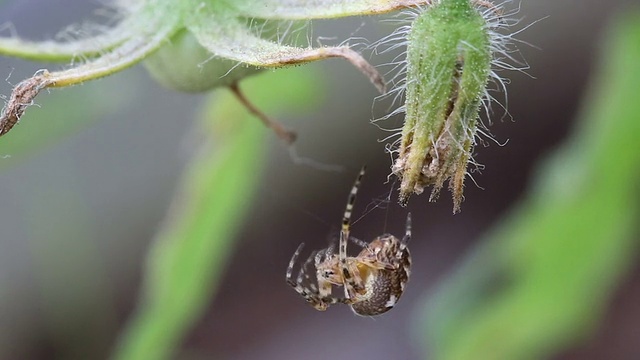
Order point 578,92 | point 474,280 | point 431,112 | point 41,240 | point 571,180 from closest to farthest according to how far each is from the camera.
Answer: point 431,112 < point 571,180 < point 474,280 < point 41,240 < point 578,92

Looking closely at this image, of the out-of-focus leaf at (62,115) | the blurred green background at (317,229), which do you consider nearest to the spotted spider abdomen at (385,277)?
the blurred green background at (317,229)

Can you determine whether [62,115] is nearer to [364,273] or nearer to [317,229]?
[364,273]

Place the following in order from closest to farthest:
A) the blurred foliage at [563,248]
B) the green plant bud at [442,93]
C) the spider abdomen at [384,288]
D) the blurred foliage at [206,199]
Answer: the green plant bud at [442,93], the spider abdomen at [384,288], the blurred foliage at [563,248], the blurred foliage at [206,199]

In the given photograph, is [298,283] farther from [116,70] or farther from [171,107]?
[171,107]

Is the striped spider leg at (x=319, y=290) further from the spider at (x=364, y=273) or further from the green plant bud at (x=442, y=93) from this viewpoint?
the green plant bud at (x=442, y=93)

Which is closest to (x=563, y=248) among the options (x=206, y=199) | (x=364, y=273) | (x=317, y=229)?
(x=364, y=273)

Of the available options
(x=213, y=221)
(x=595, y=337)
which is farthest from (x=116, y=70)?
(x=595, y=337)

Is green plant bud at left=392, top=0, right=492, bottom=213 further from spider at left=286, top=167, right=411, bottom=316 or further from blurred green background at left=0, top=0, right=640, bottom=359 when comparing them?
blurred green background at left=0, top=0, right=640, bottom=359
